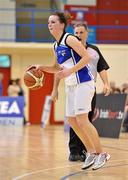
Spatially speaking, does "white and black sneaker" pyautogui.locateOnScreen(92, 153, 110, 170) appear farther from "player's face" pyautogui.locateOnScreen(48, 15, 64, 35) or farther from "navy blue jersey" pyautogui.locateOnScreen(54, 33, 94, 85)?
"player's face" pyautogui.locateOnScreen(48, 15, 64, 35)

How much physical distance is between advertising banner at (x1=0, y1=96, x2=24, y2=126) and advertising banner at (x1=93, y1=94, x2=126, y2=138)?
5852 mm

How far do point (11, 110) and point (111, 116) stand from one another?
251 inches

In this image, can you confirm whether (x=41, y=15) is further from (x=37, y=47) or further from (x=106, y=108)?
(x=106, y=108)

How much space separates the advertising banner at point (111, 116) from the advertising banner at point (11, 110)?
5852mm

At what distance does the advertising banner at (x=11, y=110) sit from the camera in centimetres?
1833

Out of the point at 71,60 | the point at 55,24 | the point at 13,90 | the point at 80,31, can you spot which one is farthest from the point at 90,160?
the point at 13,90

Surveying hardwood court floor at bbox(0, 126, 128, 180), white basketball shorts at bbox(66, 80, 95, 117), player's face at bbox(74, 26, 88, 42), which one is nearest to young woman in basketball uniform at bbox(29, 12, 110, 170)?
white basketball shorts at bbox(66, 80, 95, 117)

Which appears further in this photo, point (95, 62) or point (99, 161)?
point (95, 62)

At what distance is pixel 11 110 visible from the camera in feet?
60.7

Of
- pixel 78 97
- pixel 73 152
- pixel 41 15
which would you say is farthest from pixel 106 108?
pixel 41 15

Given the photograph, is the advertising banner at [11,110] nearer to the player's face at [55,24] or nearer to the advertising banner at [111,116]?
the advertising banner at [111,116]

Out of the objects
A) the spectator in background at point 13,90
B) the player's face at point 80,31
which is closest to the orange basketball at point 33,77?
the player's face at point 80,31

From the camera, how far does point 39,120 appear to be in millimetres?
21734

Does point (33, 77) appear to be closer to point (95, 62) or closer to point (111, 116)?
point (95, 62)
